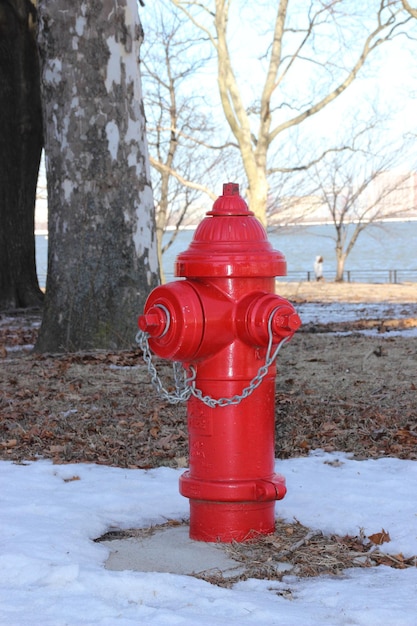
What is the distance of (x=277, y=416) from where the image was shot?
5.76 m

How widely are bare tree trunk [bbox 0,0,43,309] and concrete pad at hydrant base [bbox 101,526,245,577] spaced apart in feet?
37.8

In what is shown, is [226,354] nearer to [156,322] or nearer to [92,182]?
[156,322]

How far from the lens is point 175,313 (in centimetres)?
323

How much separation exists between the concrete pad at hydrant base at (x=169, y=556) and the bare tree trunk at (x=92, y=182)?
205 inches

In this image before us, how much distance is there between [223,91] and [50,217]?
16.5m

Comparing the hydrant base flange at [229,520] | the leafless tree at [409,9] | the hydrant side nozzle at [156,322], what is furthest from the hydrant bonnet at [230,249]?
the leafless tree at [409,9]

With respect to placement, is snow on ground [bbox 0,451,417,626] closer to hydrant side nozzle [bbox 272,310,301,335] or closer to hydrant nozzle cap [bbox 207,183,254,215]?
hydrant side nozzle [bbox 272,310,301,335]

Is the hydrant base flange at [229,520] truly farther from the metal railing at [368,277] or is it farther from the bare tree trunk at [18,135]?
the metal railing at [368,277]

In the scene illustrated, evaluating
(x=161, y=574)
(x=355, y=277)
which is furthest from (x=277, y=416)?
(x=355, y=277)

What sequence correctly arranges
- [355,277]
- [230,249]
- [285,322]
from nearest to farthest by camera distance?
Answer: [285,322], [230,249], [355,277]

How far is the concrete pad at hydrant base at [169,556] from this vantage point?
311cm

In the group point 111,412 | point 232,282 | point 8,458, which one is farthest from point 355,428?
point 232,282

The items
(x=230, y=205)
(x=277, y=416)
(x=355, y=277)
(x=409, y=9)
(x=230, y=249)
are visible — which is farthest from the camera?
(x=355, y=277)

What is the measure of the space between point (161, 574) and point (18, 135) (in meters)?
12.9
